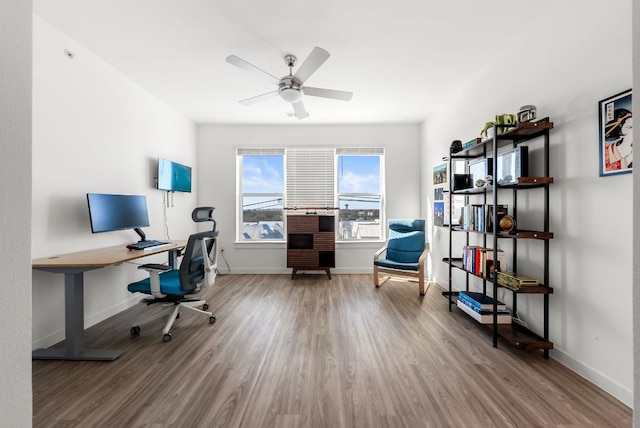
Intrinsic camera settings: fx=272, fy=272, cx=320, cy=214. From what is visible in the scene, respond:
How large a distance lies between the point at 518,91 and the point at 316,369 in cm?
293

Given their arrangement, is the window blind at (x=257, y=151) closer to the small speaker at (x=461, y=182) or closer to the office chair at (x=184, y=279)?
the office chair at (x=184, y=279)

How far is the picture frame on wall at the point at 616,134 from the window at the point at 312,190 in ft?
10.8

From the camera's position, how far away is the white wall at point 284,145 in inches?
192

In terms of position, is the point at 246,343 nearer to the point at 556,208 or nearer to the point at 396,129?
the point at 556,208

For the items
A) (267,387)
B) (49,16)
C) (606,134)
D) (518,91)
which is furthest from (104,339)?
(518,91)

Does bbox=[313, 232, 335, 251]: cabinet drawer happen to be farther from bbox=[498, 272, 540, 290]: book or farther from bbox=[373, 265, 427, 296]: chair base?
bbox=[498, 272, 540, 290]: book

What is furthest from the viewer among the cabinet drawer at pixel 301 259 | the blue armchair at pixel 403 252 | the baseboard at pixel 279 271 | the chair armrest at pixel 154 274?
the baseboard at pixel 279 271

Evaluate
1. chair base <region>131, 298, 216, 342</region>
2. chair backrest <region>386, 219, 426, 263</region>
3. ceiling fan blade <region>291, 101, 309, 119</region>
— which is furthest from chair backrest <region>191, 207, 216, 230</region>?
chair backrest <region>386, 219, 426, 263</region>

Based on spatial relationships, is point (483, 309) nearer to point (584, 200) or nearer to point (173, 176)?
point (584, 200)

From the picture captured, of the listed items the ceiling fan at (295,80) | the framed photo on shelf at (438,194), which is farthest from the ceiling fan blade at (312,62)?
the framed photo on shelf at (438,194)

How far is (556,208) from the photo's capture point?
208 centimetres

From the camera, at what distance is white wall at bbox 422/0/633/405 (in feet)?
5.40

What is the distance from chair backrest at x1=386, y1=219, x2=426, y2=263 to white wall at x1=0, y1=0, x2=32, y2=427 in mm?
4034

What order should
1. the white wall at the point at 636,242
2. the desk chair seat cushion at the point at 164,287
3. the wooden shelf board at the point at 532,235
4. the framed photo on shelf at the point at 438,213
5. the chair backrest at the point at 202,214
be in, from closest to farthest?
the white wall at the point at 636,242, the wooden shelf board at the point at 532,235, the desk chair seat cushion at the point at 164,287, the chair backrest at the point at 202,214, the framed photo on shelf at the point at 438,213
